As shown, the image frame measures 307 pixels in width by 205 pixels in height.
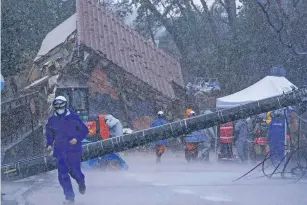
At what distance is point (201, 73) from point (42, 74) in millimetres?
9760

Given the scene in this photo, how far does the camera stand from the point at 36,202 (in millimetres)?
9078

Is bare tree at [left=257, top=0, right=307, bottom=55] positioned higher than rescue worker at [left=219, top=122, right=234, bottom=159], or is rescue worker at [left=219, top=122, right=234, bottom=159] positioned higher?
bare tree at [left=257, top=0, right=307, bottom=55]

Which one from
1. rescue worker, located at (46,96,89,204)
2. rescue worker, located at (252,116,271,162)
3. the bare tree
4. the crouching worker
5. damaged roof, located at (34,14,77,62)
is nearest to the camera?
rescue worker, located at (46,96,89,204)

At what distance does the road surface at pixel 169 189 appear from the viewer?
364 inches

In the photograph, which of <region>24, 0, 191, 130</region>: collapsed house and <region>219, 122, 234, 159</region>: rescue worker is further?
<region>24, 0, 191, 130</region>: collapsed house

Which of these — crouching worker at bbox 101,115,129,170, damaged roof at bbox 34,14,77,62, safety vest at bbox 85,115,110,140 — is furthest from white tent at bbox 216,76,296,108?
damaged roof at bbox 34,14,77,62

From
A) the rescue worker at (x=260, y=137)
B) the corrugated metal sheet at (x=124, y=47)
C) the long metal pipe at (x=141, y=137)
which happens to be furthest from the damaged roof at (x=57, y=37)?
the long metal pipe at (x=141, y=137)

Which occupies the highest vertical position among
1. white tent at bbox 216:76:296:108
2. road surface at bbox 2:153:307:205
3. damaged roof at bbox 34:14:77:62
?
damaged roof at bbox 34:14:77:62

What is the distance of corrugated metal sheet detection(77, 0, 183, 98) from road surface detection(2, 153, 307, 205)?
7986mm

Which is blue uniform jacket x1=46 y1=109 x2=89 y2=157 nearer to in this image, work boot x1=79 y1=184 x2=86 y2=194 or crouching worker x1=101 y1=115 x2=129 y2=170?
work boot x1=79 y1=184 x2=86 y2=194

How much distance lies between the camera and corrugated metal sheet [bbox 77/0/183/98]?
22.0 m

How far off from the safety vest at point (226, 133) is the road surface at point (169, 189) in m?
1.66

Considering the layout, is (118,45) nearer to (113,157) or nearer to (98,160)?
(113,157)

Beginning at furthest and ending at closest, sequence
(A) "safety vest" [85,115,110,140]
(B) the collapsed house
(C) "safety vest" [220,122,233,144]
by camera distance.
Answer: (B) the collapsed house < (C) "safety vest" [220,122,233,144] < (A) "safety vest" [85,115,110,140]
